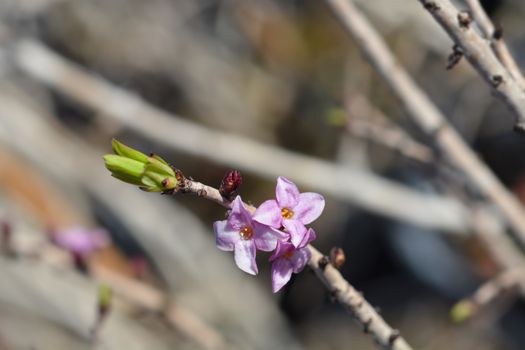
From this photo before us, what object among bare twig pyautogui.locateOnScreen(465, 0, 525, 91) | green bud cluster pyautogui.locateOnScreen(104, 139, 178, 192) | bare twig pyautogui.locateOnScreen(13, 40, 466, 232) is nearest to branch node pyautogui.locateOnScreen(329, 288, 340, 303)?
green bud cluster pyautogui.locateOnScreen(104, 139, 178, 192)

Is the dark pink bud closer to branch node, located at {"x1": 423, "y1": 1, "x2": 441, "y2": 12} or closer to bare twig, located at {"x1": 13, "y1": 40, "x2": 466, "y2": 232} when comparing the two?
branch node, located at {"x1": 423, "y1": 1, "x2": 441, "y2": 12}

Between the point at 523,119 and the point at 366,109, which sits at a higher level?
the point at 366,109

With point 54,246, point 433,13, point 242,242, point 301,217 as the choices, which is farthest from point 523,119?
point 54,246

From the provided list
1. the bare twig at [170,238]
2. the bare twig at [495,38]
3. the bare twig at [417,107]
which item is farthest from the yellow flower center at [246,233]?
the bare twig at [170,238]

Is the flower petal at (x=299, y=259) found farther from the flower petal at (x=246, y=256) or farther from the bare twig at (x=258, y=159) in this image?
the bare twig at (x=258, y=159)

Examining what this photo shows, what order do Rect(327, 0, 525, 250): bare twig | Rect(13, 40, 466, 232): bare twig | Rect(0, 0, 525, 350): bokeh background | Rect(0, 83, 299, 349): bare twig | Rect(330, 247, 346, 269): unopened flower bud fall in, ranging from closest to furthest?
Rect(330, 247, 346, 269): unopened flower bud
Rect(327, 0, 525, 250): bare twig
Rect(13, 40, 466, 232): bare twig
Rect(0, 0, 525, 350): bokeh background
Rect(0, 83, 299, 349): bare twig

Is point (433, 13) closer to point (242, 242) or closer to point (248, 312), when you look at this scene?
→ point (242, 242)

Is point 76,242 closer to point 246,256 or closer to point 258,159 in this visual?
point 246,256
